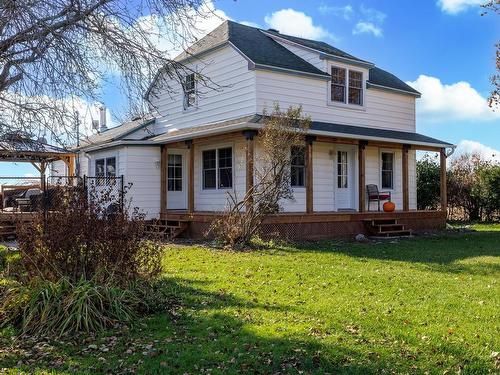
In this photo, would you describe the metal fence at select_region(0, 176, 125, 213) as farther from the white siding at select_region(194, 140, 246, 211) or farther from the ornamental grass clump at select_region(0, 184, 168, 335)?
the white siding at select_region(194, 140, 246, 211)

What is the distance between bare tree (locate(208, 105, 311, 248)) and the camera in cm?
1234

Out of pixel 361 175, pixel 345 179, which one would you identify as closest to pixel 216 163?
pixel 345 179

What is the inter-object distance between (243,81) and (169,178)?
16.3 ft

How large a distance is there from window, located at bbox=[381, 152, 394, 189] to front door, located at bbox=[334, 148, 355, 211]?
1668mm

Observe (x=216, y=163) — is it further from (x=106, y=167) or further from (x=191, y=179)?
(x=106, y=167)

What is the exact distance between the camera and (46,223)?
20.4ft

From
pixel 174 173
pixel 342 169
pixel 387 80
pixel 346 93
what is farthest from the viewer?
pixel 387 80

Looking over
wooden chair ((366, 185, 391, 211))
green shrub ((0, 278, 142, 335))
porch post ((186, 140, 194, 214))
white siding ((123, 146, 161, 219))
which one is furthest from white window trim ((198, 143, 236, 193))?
green shrub ((0, 278, 142, 335))

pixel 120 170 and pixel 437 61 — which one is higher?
pixel 437 61

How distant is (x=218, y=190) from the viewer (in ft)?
52.7

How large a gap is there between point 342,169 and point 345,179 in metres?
0.37

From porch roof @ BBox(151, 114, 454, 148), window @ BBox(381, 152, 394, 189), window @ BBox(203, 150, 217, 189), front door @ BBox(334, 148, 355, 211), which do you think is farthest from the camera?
window @ BBox(381, 152, 394, 189)

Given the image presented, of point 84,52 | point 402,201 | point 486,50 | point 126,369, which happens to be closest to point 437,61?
point 486,50

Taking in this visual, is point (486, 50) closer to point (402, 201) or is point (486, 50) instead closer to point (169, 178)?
point (402, 201)
